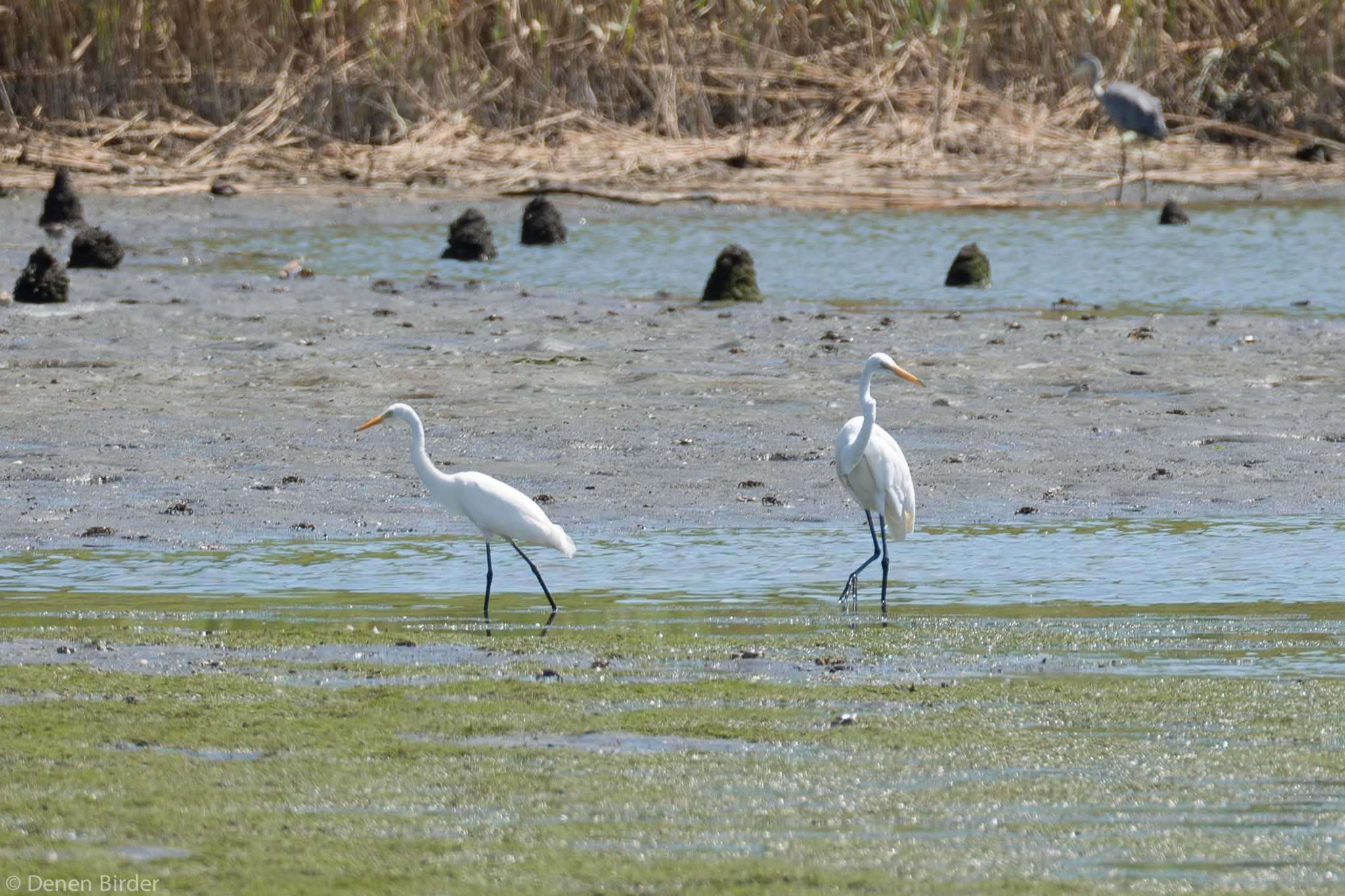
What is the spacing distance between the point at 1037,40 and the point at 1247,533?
66.1 ft

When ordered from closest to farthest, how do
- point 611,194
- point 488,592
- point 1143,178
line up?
point 488,592, point 611,194, point 1143,178

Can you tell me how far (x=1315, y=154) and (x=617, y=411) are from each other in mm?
17992

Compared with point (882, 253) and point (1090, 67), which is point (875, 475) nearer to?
point (882, 253)

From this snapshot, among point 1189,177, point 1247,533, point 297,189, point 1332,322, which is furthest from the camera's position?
point 1189,177

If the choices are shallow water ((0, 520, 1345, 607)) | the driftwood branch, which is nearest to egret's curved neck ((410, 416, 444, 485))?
shallow water ((0, 520, 1345, 607))

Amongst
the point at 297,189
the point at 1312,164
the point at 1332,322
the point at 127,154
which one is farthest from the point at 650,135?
the point at 1332,322

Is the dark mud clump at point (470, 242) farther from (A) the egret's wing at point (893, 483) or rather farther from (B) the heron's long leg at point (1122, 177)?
(A) the egret's wing at point (893, 483)

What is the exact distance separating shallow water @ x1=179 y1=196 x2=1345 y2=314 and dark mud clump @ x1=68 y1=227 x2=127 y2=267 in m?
1.43

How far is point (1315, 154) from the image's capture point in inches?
1057

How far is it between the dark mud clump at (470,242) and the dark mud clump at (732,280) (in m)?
3.74

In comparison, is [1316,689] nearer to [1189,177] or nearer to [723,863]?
[723,863]

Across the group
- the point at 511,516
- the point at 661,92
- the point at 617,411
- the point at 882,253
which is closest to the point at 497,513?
the point at 511,516

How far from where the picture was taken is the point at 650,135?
26188 mm

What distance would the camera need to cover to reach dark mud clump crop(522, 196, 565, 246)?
68.7 ft
